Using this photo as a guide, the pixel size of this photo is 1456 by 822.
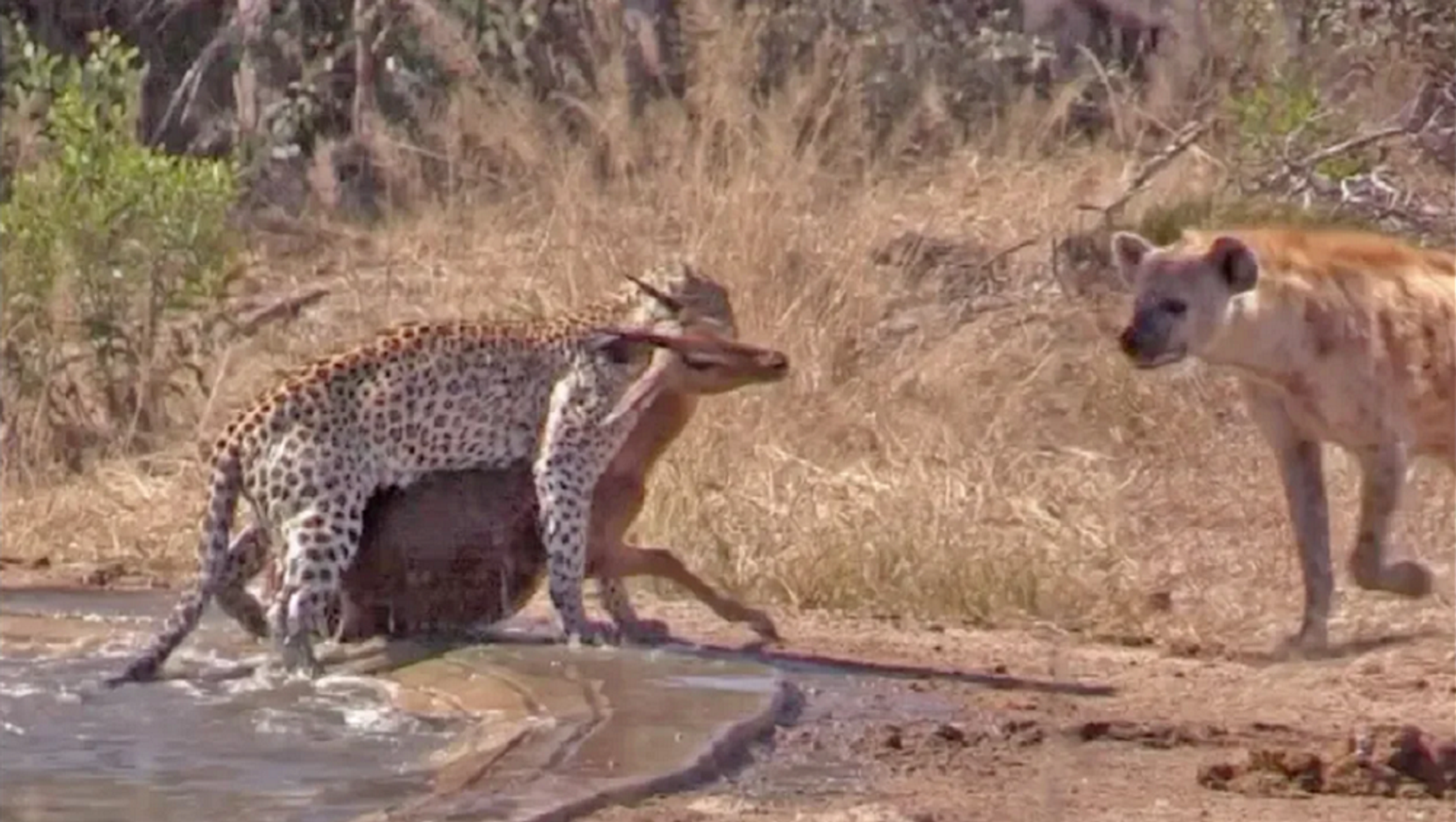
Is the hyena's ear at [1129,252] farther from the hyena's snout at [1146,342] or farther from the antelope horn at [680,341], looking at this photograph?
the antelope horn at [680,341]

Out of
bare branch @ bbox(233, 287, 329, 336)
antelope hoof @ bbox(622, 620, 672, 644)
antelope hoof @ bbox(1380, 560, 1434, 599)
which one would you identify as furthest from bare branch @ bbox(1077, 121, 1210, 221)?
antelope hoof @ bbox(622, 620, 672, 644)

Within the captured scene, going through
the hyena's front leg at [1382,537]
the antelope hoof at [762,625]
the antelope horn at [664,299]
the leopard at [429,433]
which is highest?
the antelope horn at [664,299]

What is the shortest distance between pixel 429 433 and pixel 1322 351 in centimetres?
243

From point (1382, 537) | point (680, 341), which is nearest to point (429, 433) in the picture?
point (680, 341)

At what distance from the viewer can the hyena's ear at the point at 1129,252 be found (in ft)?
31.8

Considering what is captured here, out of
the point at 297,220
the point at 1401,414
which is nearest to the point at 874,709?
the point at 1401,414

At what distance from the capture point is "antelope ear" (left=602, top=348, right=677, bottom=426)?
354 inches

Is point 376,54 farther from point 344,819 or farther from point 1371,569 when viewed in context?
point 344,819

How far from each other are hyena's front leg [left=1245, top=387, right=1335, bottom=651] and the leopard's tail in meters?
2.78

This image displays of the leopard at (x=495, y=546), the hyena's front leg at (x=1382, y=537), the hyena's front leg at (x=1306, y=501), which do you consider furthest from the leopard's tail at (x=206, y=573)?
the hyena's front leg at (x=1382, y=537)

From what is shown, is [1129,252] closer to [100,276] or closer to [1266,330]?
[1266,330]

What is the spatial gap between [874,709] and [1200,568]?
240 cm

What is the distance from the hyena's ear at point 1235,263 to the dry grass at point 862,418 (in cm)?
97

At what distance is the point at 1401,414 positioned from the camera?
9.34 meters
